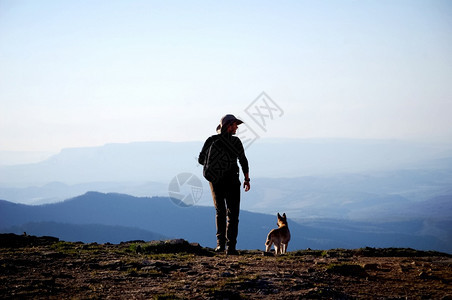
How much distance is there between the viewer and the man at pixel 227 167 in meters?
12.9

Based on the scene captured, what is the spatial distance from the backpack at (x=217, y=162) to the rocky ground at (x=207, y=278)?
7.52ft

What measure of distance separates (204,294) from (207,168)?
5.60 m

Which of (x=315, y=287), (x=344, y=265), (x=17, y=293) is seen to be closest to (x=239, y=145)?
(x=344, y=265)

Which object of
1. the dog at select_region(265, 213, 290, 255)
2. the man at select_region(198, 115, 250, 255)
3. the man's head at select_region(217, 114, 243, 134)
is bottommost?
the dog at select_region(265, 213, 290, 255)

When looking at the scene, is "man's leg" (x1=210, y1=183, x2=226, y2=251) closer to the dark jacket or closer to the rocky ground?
the dark jacket

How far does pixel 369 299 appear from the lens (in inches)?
302

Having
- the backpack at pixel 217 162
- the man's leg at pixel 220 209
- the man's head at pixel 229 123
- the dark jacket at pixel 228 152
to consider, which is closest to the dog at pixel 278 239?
the man's leg at pixel 220 209

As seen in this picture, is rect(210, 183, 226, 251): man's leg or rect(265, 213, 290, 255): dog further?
rect(265, 213, 290, 255): dog

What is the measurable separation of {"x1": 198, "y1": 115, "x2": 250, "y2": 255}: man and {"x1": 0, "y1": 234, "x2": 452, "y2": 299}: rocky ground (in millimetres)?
1618

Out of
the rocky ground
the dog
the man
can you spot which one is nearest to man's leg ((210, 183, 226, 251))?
the man

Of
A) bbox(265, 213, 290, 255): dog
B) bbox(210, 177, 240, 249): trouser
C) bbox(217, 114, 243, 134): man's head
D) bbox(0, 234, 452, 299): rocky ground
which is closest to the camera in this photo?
bbox(0, 234, 452, 299): rocky ground

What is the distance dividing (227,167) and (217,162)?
1.04 feet

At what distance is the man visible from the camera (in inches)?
507

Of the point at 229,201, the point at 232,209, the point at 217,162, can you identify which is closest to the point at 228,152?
the point at 217,162
